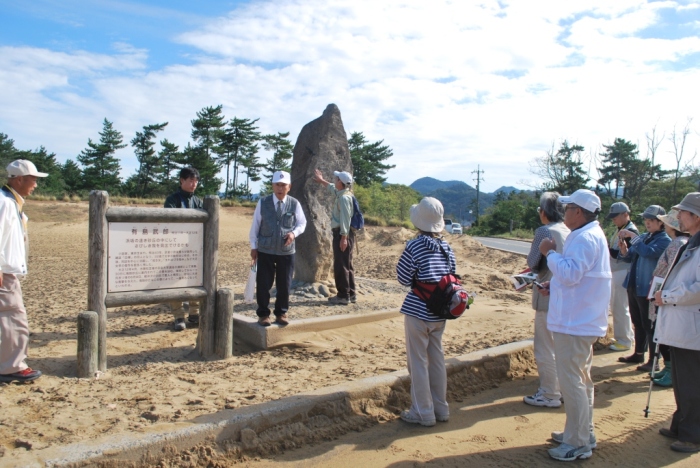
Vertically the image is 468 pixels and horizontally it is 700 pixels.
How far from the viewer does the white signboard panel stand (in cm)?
479

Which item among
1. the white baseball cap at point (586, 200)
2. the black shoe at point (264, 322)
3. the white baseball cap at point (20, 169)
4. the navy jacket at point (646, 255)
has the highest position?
the white baseball cap at point (20, 169)

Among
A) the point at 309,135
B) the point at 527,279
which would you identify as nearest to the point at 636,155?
the point at 309,135

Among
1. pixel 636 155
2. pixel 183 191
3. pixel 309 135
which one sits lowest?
pixel 183 191

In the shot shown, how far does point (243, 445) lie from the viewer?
3553 mm

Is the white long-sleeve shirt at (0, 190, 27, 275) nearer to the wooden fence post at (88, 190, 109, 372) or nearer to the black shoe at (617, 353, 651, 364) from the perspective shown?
the wooden fence post at (88, 190, 109, 372)

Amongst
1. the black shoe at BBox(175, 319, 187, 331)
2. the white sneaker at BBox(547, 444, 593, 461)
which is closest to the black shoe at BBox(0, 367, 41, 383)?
the black shoe at BBox(175, 319, 187, 331)

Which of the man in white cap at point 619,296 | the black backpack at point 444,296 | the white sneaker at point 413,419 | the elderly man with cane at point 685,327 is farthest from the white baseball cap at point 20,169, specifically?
the man in white cap at point 619,296

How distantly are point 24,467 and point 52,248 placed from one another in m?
15.4

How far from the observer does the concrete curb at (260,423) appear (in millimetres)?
3074

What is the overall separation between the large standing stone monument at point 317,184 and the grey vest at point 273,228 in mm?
2576

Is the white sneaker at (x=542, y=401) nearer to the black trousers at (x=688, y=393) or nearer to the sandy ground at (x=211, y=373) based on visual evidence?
the sandy ground at (x=211, y=373)

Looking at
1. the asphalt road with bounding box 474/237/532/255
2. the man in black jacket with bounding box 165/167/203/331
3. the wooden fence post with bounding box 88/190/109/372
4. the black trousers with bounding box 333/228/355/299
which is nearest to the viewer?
the wooden fence post with bounding box 88/190/109/372

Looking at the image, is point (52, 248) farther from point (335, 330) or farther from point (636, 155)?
point (636, 155)

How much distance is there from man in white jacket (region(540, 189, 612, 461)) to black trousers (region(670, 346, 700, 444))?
785mm
